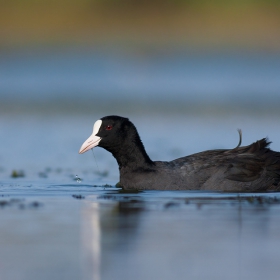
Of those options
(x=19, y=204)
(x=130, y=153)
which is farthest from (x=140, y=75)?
(x=19, y=204)

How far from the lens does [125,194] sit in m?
13.2

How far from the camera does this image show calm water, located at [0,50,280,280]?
865cm

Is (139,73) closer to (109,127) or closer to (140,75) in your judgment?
(140,75)

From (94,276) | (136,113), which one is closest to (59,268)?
(94,276)

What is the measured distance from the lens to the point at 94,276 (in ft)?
26.5

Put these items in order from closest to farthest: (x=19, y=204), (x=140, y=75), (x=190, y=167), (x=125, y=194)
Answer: (x=19, y=204), (x=125, y=194), (x=190, y=167), (x=140, y=75)

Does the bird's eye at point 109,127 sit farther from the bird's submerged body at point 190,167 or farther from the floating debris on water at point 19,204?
the floating debris on water at point 19,204

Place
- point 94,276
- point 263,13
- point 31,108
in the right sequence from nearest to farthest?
Answer: 1. point 94,276
2. point 31,108
3. point 263,13

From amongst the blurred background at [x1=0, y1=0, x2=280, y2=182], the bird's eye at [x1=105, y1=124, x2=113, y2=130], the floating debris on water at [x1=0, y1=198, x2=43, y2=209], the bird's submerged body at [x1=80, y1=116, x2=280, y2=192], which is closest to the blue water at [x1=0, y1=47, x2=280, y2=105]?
the blurred background at [x1=0, y1=0, x2=280, y2=182]

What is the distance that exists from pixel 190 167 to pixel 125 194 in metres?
1.00

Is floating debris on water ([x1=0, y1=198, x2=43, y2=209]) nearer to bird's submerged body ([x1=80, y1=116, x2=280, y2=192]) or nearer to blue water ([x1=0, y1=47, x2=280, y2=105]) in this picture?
bird's submerged body ([x1=80, y1=116, x2=280, y2=192])

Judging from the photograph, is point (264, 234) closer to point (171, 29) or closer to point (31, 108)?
point (31, 108)

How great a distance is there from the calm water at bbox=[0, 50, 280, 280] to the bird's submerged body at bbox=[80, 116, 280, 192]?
0.30 metres

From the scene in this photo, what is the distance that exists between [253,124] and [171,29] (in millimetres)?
24067
